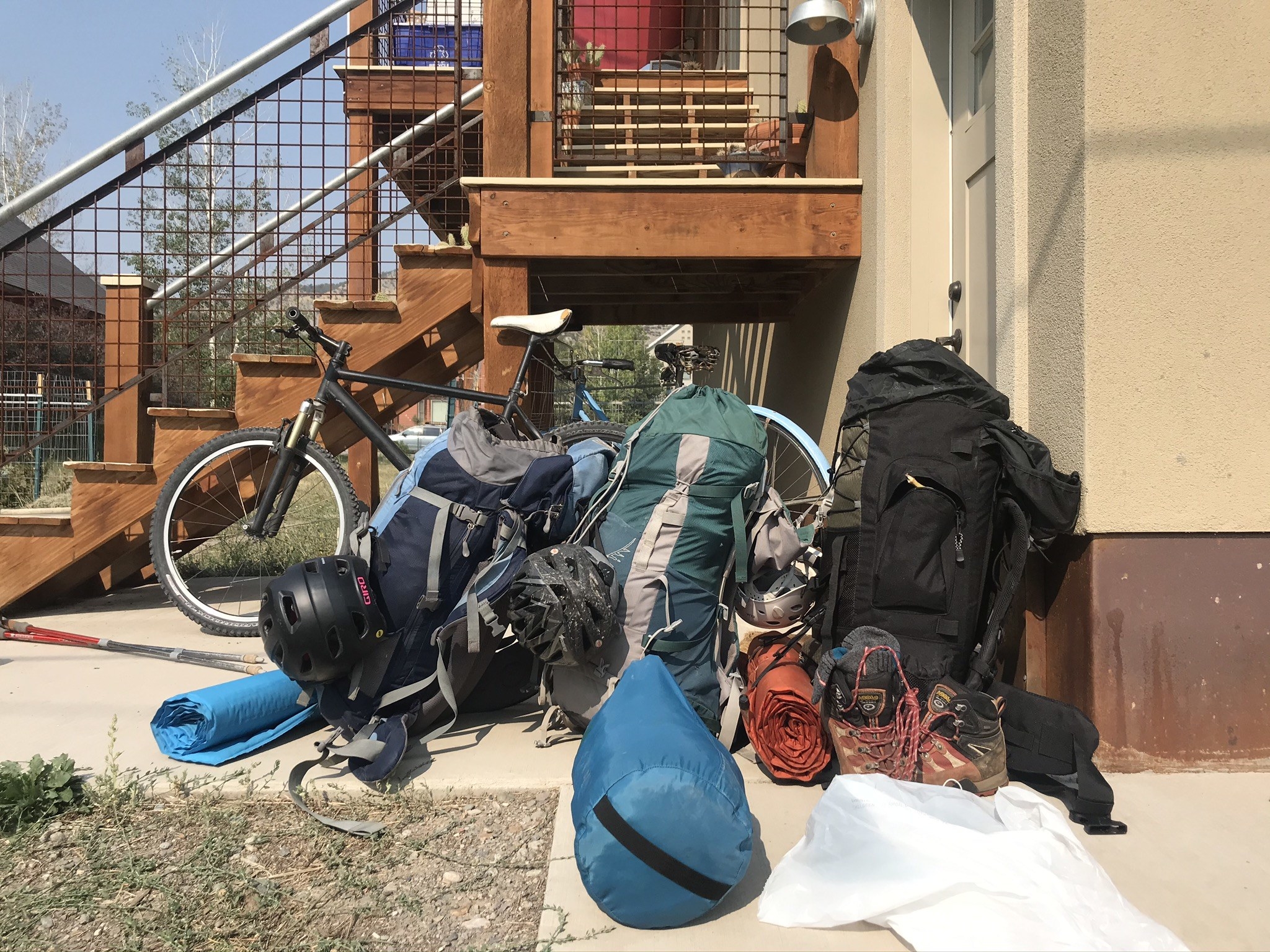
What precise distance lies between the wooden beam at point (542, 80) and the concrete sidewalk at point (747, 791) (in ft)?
8.81

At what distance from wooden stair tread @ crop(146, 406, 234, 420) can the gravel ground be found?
246cm

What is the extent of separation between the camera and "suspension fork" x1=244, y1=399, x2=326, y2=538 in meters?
3.94

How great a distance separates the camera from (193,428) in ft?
14.1

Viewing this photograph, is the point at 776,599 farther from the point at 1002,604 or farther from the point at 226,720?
the point at 226,720

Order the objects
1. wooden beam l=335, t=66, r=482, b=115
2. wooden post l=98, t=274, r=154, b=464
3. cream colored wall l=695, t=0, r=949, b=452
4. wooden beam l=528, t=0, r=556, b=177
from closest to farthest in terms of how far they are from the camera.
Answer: cream colored wall l=695, t=0, r=949, b=452, wooden beam l=528, t=0, r=556, b=177, wooden post l=98, t=274, r=154, b=464, wooden beam l=335, t=66, r=482, b=115

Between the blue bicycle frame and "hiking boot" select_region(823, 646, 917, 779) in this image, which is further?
the blue bicycle frame

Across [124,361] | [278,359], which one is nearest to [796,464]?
[278,359]

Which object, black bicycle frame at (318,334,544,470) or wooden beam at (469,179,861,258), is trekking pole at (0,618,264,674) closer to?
black bicycle frame at (318,334,544,470)

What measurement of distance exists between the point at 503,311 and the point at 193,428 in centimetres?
167

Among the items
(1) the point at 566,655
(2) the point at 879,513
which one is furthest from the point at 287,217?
(2) the point at 879,513

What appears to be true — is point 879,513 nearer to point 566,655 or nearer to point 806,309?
point 566,655

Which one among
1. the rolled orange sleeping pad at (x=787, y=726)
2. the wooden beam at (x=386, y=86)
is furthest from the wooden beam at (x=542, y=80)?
the wooden beam at (x=386, y=86)

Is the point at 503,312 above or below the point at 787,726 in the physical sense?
above

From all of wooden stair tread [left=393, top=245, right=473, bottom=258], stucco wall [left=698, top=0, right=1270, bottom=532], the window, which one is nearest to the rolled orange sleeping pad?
stucco wall [left=698, top=0, right=1270, bottom=532]
